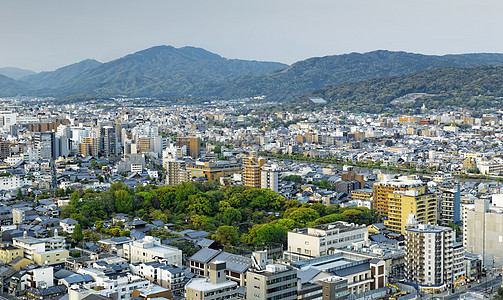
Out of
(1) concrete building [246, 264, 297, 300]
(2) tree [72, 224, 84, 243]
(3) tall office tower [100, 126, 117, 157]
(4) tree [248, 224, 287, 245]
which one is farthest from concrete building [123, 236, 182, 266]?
(3) tall office tower [100, 126, 117, 157]

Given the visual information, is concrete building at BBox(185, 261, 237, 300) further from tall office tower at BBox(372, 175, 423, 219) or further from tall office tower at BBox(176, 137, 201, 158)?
tall office tower at BBox(176, 137, 201, 158)

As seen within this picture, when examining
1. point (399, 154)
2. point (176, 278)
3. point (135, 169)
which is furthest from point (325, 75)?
point (176, 278)

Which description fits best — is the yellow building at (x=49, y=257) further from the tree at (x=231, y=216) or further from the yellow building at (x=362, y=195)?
the yellow building at (x=362, y=195)

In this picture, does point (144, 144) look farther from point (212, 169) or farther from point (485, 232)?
point (485, 232)

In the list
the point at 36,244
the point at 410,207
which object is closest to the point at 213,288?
the point at 36,244

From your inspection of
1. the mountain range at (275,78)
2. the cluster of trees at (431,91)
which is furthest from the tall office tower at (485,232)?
the mountain range at (275,78)

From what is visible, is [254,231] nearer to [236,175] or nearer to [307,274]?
[307,274]
